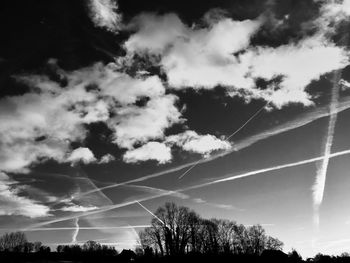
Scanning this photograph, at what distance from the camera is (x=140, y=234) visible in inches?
5172

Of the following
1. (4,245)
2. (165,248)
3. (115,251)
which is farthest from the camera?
(115,251)

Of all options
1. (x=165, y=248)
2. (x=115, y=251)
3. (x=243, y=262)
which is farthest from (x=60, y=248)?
(x=243, y=262)

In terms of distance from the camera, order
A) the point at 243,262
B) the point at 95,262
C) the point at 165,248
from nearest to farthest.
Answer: the point at 95,262
the point at 243,262
the point at 165,248

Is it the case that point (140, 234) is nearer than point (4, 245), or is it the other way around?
point (140, 234)

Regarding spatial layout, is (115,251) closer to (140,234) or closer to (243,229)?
(140,234)

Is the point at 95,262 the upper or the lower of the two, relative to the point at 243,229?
lower

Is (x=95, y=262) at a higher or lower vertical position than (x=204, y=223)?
lower

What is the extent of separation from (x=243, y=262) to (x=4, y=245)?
106664mm

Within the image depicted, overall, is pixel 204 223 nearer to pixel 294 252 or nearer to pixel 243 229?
pixel 243 229

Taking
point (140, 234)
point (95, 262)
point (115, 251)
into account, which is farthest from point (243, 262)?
point (115, 251)

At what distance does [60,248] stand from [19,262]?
114411 millimetres

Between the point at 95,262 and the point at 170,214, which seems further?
the point at 170,214

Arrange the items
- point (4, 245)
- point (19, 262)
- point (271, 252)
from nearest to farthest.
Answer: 1. point (19, 262)
2. point (271, 252)
3. point (4, 245)

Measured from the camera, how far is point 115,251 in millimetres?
159125
